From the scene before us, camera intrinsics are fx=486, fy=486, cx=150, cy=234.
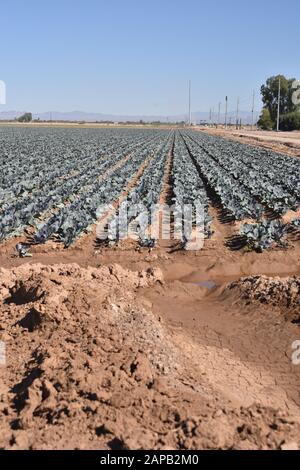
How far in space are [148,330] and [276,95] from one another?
10075cm

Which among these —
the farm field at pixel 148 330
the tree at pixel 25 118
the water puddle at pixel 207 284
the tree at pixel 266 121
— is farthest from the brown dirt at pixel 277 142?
the tree at pixel 25 118

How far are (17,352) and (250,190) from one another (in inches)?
439

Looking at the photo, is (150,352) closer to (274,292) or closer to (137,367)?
(137,367)

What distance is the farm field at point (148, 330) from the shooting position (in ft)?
13.7

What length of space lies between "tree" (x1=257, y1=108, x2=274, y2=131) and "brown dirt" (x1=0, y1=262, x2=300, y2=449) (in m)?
85.7

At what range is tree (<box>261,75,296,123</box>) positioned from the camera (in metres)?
94.6

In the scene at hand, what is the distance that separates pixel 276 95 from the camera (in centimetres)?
9888

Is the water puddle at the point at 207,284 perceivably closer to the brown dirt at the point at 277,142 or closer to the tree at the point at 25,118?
the brown dirt at the point at 277,142

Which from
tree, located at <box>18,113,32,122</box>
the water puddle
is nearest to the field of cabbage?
the water puddle

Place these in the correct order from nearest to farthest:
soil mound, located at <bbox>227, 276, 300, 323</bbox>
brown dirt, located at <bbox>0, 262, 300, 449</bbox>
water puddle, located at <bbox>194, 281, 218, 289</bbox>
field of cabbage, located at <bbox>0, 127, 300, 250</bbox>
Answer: brown dirt, located at <bbox>0, 262, 300, 449</bbox>
soil mound, located at <bbox>227, 276, 300, 323</bbox>
water puddle, located at <bbox>194, 281, 218, 289</bbox>
field of cabbage, located at <bbox>0, 127, 300, 250</bbox>

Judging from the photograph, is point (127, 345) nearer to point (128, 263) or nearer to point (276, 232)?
point (128, 263)

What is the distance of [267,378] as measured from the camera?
5.51m

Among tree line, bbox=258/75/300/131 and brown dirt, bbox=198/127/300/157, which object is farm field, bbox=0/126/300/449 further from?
tree line, bbox=258/75/300/131
